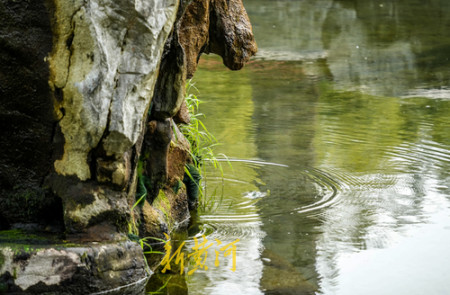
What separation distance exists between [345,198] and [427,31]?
8.63m

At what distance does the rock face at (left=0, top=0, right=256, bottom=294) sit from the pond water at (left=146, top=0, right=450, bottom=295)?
554mm

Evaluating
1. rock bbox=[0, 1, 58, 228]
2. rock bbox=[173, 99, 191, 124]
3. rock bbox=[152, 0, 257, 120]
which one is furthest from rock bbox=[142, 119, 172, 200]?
rock bbox=[0, 1, 58, 228]

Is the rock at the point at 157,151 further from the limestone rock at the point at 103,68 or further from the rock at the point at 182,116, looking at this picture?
the limestone rock at the point at 103,68

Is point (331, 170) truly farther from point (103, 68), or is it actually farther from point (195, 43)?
point (103, 68)

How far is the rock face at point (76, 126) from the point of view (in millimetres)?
3965

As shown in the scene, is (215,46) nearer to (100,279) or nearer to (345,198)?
(345,198)

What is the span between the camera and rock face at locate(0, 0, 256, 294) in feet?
13.0

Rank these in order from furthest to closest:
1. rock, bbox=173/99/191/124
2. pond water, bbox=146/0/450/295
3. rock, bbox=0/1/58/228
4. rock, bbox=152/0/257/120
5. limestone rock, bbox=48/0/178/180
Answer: rock, bbox=173/99/191/124 → rock, bbox=152/0/257/120 → pond water, bbox=146/0/450/295 → rock, bbox=0/1/58/228 → limestone rock, bbox=48/0/178/180

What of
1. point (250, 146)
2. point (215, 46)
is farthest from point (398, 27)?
point (215, 46)

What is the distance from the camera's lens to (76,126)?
4.09m

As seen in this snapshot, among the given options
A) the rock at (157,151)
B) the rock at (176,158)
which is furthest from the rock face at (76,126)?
the rock at (176,158)

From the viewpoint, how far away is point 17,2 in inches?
163

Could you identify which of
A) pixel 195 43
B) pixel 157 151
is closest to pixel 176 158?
pixel 157 151

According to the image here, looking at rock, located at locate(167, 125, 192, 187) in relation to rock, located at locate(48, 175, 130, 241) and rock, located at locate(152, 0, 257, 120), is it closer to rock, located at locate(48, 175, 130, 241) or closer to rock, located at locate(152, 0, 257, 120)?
rock, located at locate(152, 0, 257, 120)
